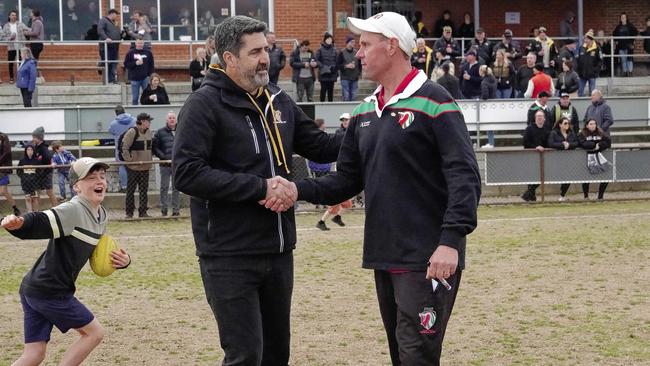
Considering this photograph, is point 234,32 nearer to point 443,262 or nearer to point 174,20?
point 443,262

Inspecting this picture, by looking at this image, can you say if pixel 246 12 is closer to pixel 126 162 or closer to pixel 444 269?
pixel 126 162

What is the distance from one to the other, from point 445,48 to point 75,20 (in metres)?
9.73

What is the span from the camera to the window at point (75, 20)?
30.8 metres

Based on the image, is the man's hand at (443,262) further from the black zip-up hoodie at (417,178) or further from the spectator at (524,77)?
the spectator at (524,77)

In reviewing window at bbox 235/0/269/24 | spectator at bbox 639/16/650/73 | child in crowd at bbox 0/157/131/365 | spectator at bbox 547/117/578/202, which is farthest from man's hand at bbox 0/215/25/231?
spectator at bbox 639/16/650/73

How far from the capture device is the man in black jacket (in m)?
5.76

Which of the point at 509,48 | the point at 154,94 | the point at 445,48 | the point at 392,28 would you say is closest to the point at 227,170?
the point at 392,28

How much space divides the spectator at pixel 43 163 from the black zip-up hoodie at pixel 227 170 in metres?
14.6

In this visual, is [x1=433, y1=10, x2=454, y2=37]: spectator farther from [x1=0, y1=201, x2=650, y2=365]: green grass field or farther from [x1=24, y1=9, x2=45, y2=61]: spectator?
[x1=0, y1=201, x2=650, y2=365]: green grass field

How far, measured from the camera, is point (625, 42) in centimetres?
3158

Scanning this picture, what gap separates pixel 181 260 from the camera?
15016 millimetres

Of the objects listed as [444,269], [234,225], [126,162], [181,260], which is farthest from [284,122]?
[126,162]

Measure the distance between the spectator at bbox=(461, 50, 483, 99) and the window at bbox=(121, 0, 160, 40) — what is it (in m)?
8.92

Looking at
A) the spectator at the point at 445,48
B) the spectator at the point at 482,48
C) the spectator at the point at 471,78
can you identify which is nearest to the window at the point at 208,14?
the spectator at the point at 445,48
